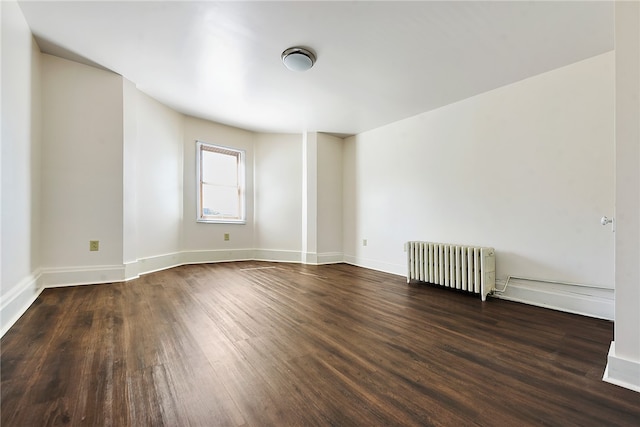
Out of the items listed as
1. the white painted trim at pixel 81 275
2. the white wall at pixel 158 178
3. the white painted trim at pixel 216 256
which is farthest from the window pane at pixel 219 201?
the white painted trim at pixel 81 275

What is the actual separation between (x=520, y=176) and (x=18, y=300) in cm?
472

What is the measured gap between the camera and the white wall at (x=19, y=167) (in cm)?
189

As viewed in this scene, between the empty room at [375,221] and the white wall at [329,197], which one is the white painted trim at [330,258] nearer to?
the white wall at [329,197]

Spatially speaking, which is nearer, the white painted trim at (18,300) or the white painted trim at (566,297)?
the white painted trim at (18,300)

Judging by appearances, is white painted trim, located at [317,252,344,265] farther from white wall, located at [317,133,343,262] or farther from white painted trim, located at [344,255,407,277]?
white painted trim, located at [344,255,407,277]

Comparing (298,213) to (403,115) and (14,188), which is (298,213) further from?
(14,188)

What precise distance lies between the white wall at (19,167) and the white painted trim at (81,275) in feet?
0.66

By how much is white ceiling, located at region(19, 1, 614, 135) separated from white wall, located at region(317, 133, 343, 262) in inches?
62.9

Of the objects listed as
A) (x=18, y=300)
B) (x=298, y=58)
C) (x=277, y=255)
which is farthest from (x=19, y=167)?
(x=277, y=255)

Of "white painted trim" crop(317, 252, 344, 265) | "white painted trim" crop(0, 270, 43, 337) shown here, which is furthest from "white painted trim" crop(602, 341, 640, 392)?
"white painted trim" crop(317, 252, 344, 265)

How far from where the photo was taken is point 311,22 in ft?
6.79

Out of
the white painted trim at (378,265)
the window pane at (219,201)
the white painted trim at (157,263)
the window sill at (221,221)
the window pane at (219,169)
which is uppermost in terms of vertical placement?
the window pane at (219,169)

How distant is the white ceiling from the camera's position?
195 centimetres

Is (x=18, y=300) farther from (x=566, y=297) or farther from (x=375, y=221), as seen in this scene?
(x=566, y=297)
